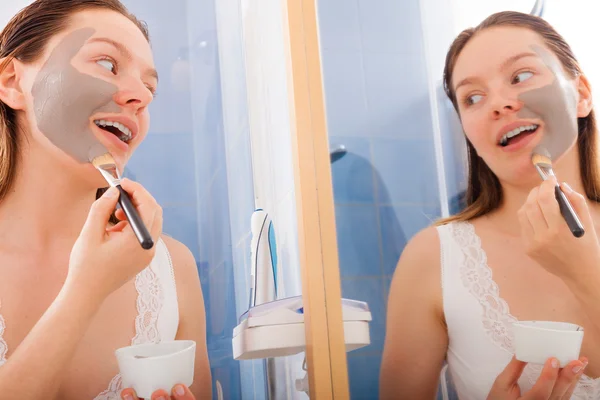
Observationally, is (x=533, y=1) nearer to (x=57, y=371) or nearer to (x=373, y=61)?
(x=373, y=61)

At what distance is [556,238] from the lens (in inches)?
42.4

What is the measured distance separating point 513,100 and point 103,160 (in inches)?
26.5

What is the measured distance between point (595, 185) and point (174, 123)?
0.71m

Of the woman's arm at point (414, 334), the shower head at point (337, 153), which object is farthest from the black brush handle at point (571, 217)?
the shower head at point (337, 153)

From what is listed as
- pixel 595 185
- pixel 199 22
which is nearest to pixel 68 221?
pixel 199 22

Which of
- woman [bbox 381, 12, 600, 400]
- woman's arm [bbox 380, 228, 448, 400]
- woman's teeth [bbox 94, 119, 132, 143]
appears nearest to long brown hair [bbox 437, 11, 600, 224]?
woman [bbox 381, 12, 600, 400]

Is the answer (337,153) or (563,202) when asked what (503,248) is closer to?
(563,202)

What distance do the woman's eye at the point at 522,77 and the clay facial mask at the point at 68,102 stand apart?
680 millimetres

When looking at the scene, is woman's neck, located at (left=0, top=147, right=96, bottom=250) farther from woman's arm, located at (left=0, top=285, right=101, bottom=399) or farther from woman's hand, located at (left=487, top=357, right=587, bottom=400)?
woman's hand, located at (left=487, top=357, right=587, bottom=400)

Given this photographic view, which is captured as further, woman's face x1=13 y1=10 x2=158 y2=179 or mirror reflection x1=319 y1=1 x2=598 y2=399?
mirror reflection x1=319 y1=1 x2=598 y2=399

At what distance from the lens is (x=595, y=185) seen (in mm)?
1158

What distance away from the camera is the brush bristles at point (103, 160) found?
0.96 metres

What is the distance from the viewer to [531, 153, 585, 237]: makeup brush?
42.3 inches

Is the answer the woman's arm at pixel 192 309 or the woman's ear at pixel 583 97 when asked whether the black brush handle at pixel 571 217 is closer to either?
the woman's ear at pixel 583 97
